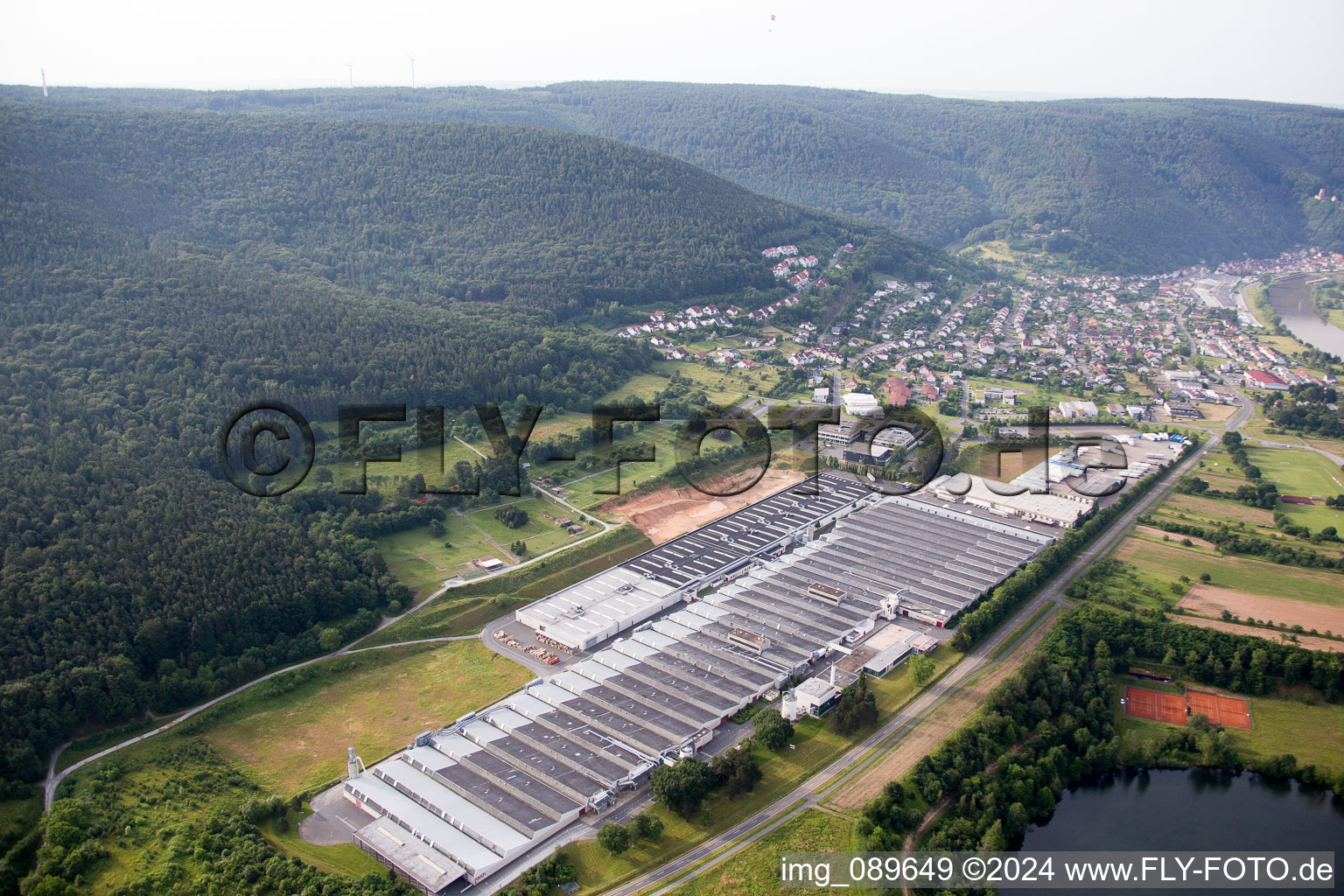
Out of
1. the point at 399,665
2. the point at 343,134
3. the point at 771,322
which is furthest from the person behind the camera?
the point at 343,134

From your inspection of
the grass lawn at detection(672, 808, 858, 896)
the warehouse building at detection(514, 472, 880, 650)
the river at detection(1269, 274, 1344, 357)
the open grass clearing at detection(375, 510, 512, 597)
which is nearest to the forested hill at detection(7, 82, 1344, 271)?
the river at detection(1269, 274, 1344, 357)

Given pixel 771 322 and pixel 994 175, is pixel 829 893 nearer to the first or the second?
pixel 771 322

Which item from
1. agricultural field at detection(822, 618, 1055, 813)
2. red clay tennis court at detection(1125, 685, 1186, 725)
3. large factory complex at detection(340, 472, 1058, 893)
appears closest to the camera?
large factory complex at detection(340, 472, 1058, 893)

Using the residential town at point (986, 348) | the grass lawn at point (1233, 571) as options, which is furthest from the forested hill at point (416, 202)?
the grass lawn at point (1233, 571)

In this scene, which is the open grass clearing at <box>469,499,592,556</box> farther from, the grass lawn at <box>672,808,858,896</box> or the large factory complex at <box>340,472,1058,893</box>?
the grass lawn at <box>672,808,858,896</box>

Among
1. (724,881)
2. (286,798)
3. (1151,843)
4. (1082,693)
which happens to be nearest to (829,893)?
(724,881)

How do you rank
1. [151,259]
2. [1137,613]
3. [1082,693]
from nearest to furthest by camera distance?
[1082,693] → [1137,613] → [151,259]
